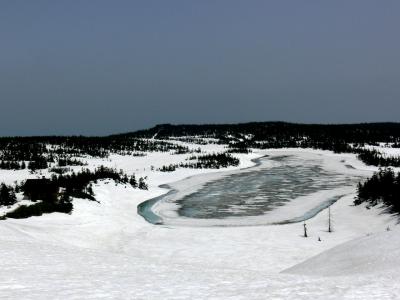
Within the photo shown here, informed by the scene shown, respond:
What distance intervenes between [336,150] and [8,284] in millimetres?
148298

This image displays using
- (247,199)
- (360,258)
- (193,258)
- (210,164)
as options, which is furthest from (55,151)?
(360,258)

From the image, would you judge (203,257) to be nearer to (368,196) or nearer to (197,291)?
(197,291)

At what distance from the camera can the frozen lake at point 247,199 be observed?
4256 centimetres

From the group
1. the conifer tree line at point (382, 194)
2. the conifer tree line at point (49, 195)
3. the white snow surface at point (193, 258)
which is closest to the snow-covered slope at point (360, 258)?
the white snow surface at point (193, 258)

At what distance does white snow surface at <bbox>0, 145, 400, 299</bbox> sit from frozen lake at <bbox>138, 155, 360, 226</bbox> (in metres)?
2.82

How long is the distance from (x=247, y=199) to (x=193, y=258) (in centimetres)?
2775

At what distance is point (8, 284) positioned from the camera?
38.8 ft

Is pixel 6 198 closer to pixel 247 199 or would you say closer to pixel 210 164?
pixel 247 199

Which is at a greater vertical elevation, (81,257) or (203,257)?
(81,257)

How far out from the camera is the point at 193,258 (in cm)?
2698

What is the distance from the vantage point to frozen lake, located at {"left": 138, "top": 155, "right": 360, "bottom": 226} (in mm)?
42562

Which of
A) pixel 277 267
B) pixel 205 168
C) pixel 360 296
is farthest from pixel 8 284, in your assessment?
pixel 205 168

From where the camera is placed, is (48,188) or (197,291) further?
(48,188)

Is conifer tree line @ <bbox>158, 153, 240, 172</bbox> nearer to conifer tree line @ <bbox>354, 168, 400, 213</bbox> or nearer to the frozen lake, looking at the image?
the frozen lake
